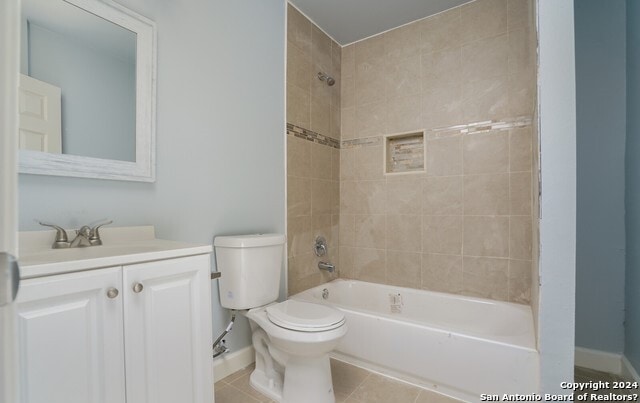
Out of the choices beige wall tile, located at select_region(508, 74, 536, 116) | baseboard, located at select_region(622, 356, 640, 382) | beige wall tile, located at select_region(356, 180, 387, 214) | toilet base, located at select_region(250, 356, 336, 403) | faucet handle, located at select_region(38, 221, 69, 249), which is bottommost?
baseboard, located at select_region(622, 356, 640, 382)

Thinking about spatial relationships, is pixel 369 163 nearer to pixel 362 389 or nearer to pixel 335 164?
pixel 335 164

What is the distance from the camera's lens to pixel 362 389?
1.57 m

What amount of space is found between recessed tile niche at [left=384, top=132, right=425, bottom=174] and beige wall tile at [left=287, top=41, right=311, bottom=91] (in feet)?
2.69

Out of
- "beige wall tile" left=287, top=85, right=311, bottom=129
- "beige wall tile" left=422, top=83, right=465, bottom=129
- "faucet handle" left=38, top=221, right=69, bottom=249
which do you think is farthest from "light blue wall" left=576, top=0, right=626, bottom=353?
"faucet handle" left=38, top=221, right=69, bottom=249

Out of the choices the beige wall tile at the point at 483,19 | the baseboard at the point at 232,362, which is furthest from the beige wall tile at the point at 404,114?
the baseboard at the point at 232,362

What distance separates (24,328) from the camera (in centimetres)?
68

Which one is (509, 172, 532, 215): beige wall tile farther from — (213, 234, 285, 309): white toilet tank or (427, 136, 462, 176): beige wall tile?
(213, 234, 285, 309): white toilet tank

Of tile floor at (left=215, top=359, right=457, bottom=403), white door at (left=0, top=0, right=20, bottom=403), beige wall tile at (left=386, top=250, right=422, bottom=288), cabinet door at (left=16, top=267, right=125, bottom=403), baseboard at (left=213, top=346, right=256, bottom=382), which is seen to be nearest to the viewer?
white door at (left=0, top=0, right=20, bottom=403)

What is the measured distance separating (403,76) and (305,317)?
2.01 m

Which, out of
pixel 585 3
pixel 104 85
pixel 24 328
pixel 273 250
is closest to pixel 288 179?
pixel 273 250

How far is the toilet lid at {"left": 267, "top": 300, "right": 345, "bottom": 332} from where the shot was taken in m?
1.31

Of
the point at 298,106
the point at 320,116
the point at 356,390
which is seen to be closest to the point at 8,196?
the point at 356,390

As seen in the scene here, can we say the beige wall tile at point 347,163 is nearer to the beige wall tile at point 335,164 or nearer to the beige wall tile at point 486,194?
the beige wall tile at point 335,164

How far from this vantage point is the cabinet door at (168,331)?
879 millimetres
